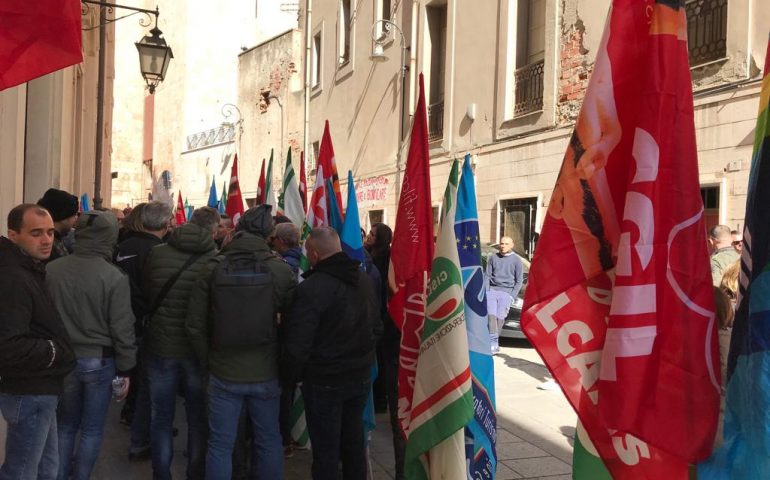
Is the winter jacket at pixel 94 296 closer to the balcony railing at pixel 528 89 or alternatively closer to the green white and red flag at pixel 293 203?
the green white and red flag at pixel 293 203

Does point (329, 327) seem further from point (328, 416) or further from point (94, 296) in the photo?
point (94, 296)

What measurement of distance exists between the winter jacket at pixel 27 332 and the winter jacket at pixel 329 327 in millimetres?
1139

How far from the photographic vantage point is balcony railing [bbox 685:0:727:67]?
9.44 meters

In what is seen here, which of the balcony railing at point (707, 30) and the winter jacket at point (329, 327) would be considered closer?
the winter jacket at point (329, 327)

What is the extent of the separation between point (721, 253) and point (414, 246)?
3.29 m


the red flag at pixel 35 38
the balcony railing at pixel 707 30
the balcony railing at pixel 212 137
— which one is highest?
the balcony railing at pixel 212 137

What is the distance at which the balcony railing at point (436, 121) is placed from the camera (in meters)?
16.7

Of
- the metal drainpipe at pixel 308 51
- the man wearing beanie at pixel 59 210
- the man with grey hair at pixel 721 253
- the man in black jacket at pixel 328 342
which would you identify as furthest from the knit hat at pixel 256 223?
the metal drainpipe at pixel 308 51

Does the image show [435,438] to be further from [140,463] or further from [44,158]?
[44,158]

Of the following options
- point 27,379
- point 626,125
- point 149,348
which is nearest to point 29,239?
point 27,379


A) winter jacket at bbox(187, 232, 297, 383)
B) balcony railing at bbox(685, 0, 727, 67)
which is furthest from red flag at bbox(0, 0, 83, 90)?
balcony railing at bbox(685, 0, 727, 67)

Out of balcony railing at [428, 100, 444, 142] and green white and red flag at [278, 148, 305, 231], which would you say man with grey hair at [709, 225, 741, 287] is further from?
balcony railing at [428, 100, 444, 142]

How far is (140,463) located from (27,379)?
201cm

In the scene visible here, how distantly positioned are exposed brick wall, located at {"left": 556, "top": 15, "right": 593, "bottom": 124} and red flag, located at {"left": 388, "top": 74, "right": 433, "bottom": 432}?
27.4 ft
